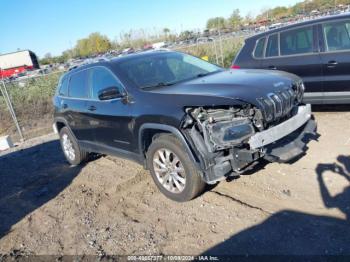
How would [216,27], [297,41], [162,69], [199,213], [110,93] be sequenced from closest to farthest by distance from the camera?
[199,213] < [110,93] < [162,69] < [297,41] < [216,27]

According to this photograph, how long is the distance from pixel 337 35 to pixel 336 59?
0.46 m

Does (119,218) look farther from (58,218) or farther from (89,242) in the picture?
(58,218)

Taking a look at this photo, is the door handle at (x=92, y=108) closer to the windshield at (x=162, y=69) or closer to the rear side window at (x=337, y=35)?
the windshield at (x=162, y=69)

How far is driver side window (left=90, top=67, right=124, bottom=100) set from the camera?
530cm

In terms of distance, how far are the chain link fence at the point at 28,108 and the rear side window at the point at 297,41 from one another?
831 cm

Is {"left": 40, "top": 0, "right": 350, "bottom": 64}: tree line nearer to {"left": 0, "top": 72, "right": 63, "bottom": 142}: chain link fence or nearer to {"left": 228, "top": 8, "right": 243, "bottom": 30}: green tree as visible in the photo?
{"left": 228, "top": 8, "right": 243, "bottom": 30}: green tree

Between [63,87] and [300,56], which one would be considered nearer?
[300,56]

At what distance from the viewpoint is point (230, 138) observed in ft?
13.5

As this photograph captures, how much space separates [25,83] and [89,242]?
644 inches

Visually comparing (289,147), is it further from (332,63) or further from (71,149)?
(71,149)

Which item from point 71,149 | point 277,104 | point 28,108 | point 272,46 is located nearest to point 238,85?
point 277,104

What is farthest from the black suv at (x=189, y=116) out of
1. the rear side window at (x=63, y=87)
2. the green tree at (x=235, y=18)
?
the green tree at (x=235, y=18)

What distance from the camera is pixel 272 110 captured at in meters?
4.21

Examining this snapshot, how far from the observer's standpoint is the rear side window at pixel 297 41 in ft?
22.8
